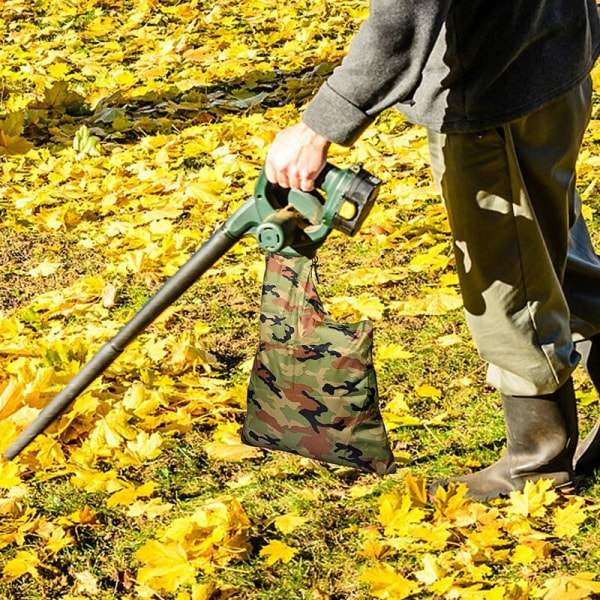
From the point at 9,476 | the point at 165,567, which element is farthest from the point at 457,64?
the point at 9,476

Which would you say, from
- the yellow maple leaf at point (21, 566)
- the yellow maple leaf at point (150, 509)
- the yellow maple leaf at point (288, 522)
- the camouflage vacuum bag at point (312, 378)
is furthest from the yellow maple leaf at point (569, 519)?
the yellow maple leaf at point (21, 566)

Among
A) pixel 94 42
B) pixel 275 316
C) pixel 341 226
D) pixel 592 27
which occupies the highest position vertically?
pixel 592 27

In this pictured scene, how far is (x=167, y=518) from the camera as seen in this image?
277cm

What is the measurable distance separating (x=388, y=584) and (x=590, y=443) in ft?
2.53

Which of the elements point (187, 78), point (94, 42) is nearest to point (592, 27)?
point (187, 78)

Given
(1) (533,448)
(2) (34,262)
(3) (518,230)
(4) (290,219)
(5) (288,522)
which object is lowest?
(2) (34,262)

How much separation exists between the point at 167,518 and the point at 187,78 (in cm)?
437

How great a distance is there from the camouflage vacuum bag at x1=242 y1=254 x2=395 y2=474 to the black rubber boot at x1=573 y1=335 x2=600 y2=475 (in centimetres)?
55

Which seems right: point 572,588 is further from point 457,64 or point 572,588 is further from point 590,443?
point 457,64

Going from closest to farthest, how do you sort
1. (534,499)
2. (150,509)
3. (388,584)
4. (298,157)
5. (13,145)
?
(298,157) < (388,584) < (534,499) < (150,509) < (13,145)

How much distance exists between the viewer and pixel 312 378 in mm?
2643

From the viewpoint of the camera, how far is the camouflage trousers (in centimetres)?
222

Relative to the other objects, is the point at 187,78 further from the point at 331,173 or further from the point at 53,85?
the point at 331,173

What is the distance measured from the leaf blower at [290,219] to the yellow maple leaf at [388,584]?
77 cm
